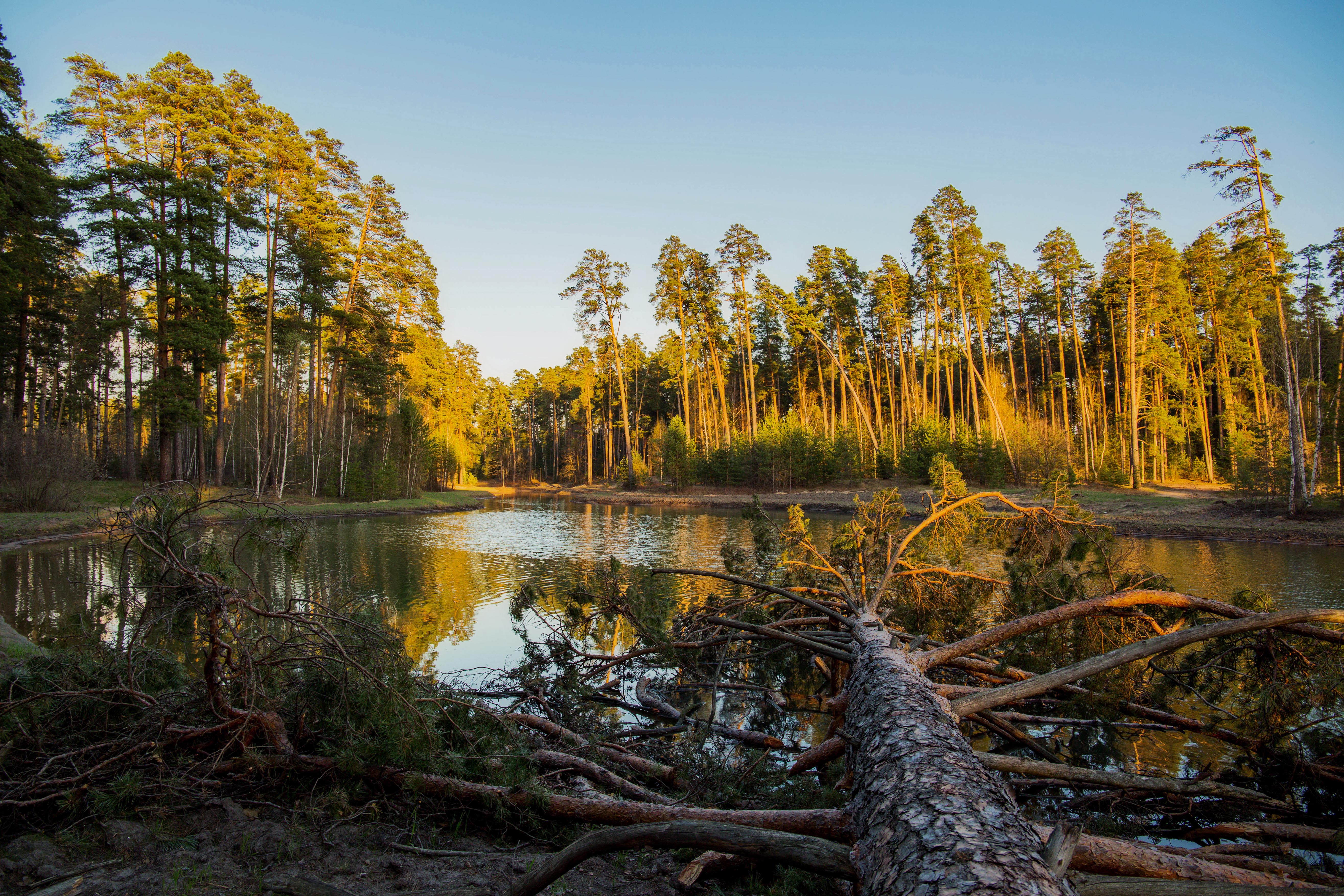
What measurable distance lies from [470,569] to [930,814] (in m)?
12.8

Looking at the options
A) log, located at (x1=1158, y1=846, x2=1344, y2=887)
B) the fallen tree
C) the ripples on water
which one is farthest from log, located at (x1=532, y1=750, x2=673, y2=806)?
log, located at (x1=1158, y1=846, x2=1344, y2=887)

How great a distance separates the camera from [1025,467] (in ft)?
93.2

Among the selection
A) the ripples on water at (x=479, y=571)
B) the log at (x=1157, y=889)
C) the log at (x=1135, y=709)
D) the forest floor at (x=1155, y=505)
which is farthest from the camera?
the forest floor at (x=1155, y=505)

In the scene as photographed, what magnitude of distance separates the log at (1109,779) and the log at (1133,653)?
1.13ft

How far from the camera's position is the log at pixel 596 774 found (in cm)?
323

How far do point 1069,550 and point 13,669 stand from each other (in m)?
8.13

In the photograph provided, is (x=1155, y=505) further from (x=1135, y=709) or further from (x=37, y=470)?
(x=37, y=470)

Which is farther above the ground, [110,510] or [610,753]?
[110,510]

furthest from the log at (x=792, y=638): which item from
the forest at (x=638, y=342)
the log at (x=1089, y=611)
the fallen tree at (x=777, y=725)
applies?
the forest at (x=638, y=342)

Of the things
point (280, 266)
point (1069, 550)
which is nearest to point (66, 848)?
point (1069, 550)

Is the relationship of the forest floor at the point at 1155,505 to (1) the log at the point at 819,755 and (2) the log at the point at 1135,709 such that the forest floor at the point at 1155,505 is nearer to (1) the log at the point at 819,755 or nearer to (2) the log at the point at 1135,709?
(2) the log at the point at 1135,709

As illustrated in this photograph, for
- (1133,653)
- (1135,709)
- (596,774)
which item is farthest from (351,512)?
(1133,653)

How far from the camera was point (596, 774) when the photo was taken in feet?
11.0

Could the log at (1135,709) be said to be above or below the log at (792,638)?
below
